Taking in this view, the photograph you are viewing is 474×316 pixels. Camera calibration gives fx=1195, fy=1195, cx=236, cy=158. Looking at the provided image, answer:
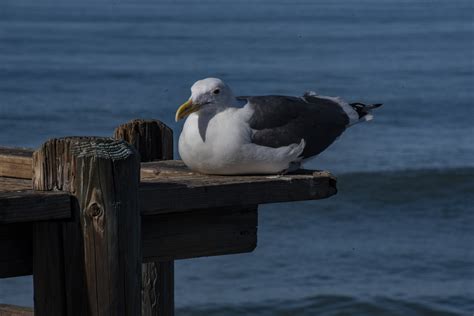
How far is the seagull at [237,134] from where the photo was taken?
5180 millimetres

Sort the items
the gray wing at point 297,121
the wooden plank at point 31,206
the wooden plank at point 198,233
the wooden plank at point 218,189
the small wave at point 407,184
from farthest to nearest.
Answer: the small wave at point 407,184, the gray wing at point 297,121, the wooden plank at point 198,233, the wooden plank at point 218,189, the wooden plank at point 31,206

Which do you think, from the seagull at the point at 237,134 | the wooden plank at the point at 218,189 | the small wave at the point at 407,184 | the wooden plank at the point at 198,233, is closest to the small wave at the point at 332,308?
the small wave at the point at 407,184

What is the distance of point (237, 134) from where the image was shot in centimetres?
525

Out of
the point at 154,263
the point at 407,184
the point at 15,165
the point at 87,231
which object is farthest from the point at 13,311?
the point at 407,184

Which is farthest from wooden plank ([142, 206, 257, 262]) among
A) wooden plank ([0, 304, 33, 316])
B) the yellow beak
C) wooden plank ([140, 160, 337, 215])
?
wooden plank ([0, 304, 33, 316])

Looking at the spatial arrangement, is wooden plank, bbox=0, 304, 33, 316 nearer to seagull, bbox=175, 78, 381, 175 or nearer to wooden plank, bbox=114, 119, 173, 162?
wooden plank, bbox=114, 119, 173, 162

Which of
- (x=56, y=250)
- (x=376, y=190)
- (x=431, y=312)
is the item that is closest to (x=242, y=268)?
(x=431, y=312)

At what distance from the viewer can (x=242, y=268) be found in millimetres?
11414

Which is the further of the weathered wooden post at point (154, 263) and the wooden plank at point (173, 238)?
the weathered wooden post at point (154, 263)

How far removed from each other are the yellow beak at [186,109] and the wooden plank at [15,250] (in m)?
1.18

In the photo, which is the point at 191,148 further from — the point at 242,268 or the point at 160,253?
the point at 242,268

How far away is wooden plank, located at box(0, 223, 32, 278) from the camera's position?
13.8 feet

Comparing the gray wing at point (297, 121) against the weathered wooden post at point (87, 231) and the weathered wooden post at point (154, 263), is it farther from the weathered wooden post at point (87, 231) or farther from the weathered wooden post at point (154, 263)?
the weathered wooden post at point (87, 231)

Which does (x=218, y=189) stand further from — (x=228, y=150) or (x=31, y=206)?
(x=31, y=206)
